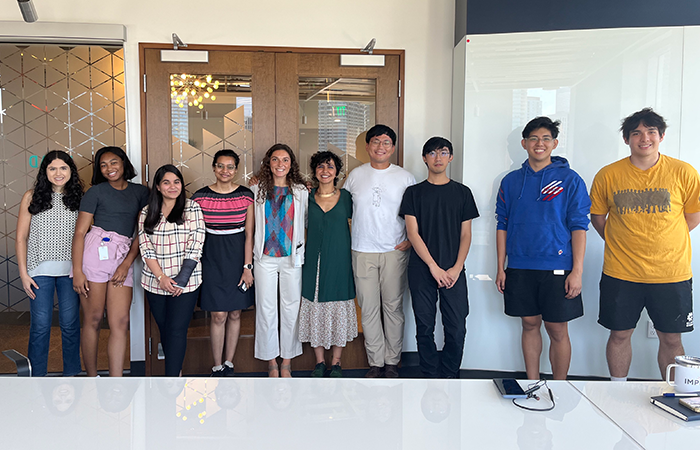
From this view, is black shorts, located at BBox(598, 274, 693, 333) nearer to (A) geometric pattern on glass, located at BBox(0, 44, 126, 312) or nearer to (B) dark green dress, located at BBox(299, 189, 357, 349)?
(B) dark green dress, located at BBox(299, 189, 357, 349)

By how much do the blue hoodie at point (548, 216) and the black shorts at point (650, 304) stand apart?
1.06 feet

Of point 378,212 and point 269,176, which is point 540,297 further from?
point 269,176

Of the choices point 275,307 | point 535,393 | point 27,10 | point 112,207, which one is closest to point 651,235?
point 535,393

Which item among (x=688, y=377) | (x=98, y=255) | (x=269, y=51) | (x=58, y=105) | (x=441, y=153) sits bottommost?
(x=688, y=377)

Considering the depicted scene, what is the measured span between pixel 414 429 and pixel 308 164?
2.70 meters

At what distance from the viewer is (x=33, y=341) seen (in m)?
3.04

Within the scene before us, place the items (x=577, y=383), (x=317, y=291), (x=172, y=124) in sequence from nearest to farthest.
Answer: (x=577, y=383) → (x=317, y=291) → (x=172, y=124)

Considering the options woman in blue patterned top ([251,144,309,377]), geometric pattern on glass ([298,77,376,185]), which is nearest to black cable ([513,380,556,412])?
woman in blue patterned top ([251,144,309,377])

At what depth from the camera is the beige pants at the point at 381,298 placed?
326 cm

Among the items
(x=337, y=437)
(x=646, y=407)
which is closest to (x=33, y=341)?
(x=337, y=437)

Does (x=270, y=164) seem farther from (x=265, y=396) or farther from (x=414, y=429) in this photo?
(x=414, y=429)

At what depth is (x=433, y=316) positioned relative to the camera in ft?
10.6


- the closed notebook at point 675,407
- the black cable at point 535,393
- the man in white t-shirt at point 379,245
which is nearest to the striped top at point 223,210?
the man in white t-shirt at point 379,245

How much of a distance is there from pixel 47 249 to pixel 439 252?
8.55 ft
